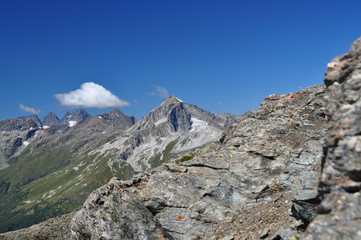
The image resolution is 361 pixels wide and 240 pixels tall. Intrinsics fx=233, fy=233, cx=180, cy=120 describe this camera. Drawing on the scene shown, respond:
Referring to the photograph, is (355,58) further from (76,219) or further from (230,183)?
(76,219)

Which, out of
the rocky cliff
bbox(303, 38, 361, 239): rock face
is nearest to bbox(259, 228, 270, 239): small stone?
the rocky cliff

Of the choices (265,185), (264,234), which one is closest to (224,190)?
(265,185)

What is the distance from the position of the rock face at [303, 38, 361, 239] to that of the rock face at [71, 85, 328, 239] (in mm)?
8234

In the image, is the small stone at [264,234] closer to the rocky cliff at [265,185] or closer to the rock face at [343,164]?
the rocky cliff at [265,185]

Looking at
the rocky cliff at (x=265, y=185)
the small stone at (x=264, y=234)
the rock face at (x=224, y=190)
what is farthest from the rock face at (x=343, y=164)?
the rock face at (x=224, y=190)

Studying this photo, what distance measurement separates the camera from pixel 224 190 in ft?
77.4

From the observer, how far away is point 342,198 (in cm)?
874

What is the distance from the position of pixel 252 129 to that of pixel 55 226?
35.3 meters

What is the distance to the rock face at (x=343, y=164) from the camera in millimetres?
8414

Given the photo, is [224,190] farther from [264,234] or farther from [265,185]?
[264,234]

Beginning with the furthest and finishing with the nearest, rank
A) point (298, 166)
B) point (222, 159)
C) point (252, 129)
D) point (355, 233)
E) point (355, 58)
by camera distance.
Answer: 1. point (252, 129)
2. point (222, 159)
3. point (298, 166)
4. point (355, 58)
5. point (355, 233)


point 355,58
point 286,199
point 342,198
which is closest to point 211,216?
point 286,199

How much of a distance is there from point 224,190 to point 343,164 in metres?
15.9

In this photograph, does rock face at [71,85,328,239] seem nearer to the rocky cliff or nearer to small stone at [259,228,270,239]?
the rocky cliff
